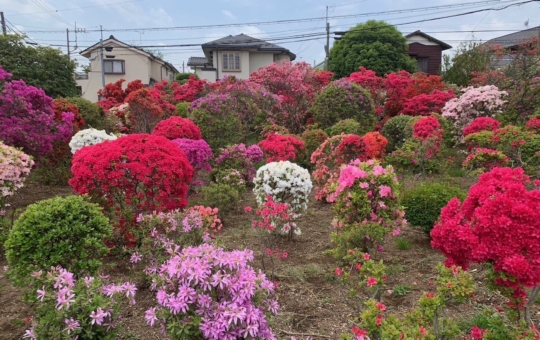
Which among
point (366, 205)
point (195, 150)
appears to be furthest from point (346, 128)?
point (366, 205)

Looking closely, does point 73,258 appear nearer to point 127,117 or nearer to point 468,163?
point 468,163

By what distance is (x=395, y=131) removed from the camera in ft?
35.6

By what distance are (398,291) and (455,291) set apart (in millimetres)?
1410

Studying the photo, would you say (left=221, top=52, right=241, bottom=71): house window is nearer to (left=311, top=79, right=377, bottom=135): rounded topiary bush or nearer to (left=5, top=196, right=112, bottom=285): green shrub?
(left=311, top=79, right=377, bottom=135): rounded topiary bush

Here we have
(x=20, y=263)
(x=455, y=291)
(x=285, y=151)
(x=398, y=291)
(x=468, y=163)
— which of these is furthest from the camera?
(x=285, y=151)

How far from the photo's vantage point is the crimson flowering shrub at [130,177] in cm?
387

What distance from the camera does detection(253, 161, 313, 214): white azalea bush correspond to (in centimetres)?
508

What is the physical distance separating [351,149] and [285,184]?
2.07 meters

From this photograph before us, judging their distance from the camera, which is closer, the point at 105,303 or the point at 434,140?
the point at 105,303

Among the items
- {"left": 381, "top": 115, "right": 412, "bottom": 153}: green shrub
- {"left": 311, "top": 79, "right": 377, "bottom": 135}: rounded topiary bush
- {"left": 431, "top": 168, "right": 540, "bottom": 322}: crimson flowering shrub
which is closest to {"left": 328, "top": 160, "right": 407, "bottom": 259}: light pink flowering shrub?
{"left": 431, "top": 168, "right": 540, "bottom": 322}: crimson flowering shrub

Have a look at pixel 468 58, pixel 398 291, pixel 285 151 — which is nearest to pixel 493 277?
pixel 398 291

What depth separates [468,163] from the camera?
6703mm

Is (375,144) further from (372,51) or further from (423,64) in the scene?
(423,64)

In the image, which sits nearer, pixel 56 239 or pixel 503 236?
pixel 503 236
